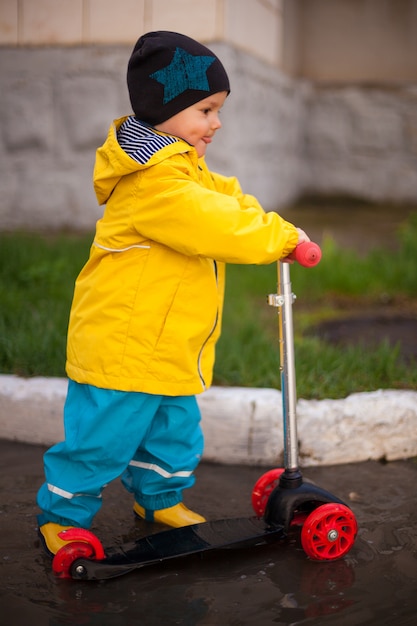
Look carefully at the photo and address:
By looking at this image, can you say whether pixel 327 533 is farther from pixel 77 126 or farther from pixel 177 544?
pixel 77 126

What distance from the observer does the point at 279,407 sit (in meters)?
3.20

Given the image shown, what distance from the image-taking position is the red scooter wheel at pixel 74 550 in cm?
229

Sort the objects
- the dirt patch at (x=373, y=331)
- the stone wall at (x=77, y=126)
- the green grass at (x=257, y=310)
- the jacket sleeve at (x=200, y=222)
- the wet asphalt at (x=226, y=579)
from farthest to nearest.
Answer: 1. the stone wall at (x=77, y=126)
2. the dirt patch at (x=373, y=331)
3. the green grass at (x=257, y=310)
4. the jacket sleeve at (x=200, y=222)
5. the wet asphalt at (x=226, y=579)

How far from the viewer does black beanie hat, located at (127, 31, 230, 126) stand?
7.72 feet

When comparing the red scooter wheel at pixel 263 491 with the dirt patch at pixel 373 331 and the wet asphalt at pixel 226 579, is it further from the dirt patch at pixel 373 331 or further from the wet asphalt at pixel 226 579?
the dirt patch at pixel 373 331

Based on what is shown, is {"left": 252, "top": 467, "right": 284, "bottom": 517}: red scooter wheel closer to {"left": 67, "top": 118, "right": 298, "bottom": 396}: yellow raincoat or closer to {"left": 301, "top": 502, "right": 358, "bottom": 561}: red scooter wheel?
{"left": 301, "top": 502, "right": 358, "bottom": 561}: red scooter wheel

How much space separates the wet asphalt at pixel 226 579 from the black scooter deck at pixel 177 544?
0.04 meters

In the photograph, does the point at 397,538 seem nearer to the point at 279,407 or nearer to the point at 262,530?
the point at 262,530

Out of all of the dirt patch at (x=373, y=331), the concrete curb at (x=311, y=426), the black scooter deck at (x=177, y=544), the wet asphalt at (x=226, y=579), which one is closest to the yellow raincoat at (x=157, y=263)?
the black scooter deck at (x=177, y=544)

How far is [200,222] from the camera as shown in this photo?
2.27m

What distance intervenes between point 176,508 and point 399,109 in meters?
4.74

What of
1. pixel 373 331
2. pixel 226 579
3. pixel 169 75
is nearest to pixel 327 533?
pixel 226 579

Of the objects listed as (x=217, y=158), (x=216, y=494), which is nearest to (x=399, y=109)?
(x=217, y=158)

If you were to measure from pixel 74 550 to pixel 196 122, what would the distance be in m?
1.26
